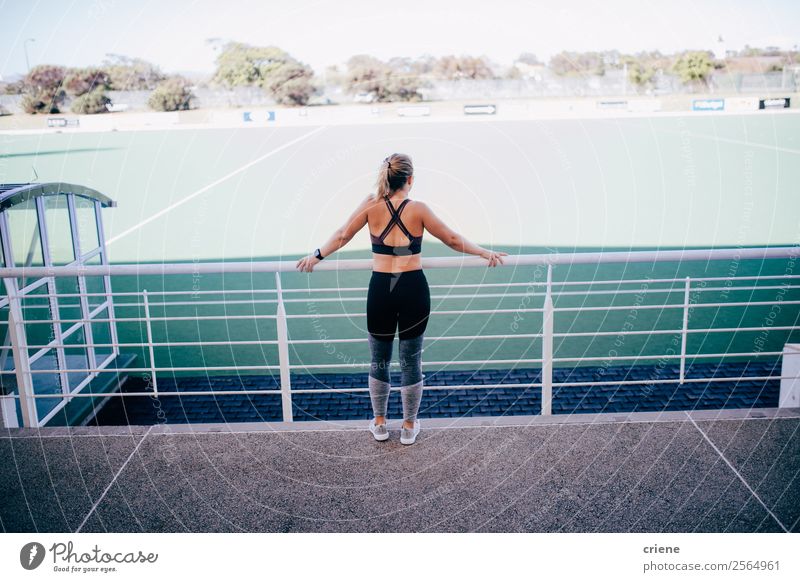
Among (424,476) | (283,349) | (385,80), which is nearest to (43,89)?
(385,80)

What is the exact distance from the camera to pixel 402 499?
127 inches

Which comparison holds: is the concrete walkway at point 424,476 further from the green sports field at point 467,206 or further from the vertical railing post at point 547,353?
the green sports field at point 467,206

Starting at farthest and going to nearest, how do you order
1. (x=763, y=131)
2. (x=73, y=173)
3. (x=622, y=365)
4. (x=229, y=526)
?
(x=763, y=131), (x=73, y=173), (x=622, y=365), (x=229, y=526)

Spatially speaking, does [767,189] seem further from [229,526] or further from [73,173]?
[73,173]

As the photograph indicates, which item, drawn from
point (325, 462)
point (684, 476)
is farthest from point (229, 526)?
point (684, 476)

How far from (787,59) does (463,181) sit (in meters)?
28.1

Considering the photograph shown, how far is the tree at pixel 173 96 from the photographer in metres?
40.3

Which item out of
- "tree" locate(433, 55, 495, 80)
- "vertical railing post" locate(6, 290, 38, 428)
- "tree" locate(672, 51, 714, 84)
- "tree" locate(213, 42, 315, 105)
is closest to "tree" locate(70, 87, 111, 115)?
"tree" locate(213, 42, 315, 105)

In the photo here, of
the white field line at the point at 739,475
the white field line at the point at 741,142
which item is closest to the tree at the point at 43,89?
the white field line at the point at 741,142

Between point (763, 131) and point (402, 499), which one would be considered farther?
point (763, 131)

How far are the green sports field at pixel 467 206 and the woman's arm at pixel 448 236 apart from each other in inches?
10.8

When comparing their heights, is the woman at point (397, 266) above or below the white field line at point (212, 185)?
above

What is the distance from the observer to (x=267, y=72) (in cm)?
4234

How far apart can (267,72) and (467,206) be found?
29341 mm
